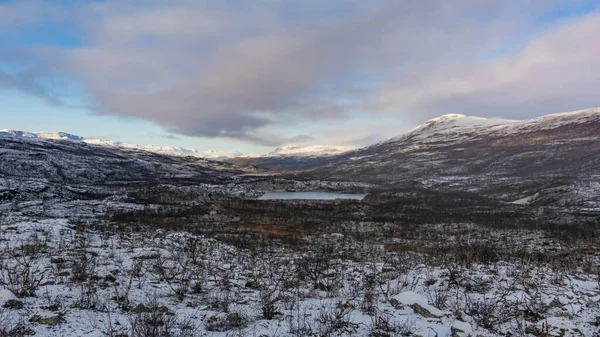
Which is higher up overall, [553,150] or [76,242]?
[553,150]

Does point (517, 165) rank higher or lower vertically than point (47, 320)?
higher

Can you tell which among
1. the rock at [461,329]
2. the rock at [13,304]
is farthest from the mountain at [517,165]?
the rock at [13,304]

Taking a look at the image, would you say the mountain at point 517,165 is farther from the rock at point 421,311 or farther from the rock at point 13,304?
the rock at point 13,304

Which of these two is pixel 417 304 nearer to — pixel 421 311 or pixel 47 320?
pixel 421 311

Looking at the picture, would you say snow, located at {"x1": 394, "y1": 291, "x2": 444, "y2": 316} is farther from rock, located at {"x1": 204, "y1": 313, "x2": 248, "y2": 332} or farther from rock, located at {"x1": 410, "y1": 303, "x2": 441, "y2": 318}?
rock, located at {"x1": 204, "y1": 313, "x2": 248, "y2": 332}

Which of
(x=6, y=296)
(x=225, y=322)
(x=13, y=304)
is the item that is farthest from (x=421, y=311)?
(x=6, y=296)

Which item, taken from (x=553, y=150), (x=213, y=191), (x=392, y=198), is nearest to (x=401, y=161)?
(x=553, y=150)

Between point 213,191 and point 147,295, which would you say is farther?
point 213,191

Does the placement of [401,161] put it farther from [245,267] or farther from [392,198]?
[245,267]
